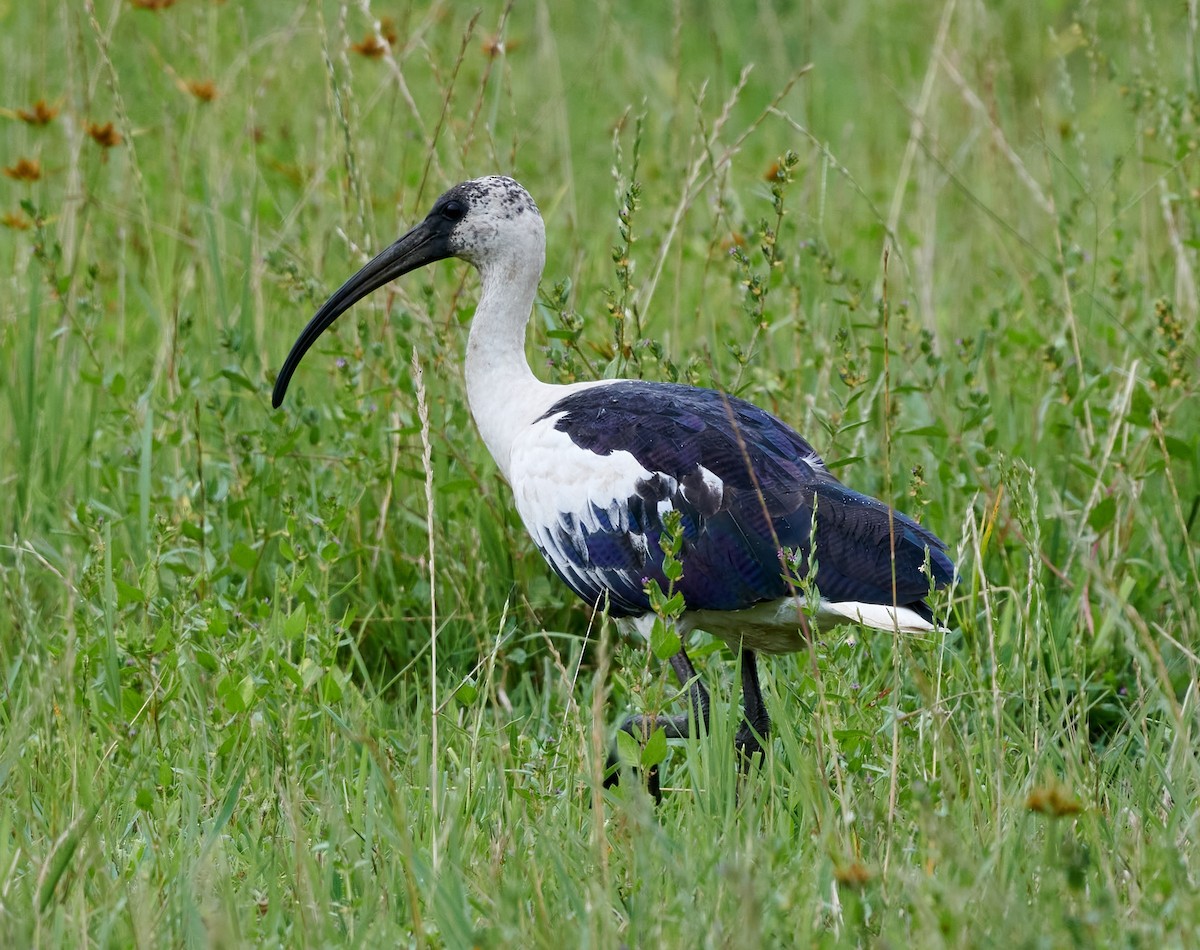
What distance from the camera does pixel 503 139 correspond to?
757cm

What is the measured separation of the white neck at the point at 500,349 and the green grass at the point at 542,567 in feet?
0.29

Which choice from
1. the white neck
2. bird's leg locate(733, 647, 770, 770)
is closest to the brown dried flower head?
the white neck

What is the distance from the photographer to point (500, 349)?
14.0 ft

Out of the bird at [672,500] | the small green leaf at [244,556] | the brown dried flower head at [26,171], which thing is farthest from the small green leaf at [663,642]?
the brown dried flower head at [26,171]

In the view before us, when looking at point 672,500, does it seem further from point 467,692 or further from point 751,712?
point 467,692

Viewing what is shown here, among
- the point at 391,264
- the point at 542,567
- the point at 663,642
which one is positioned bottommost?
the point at 542,567

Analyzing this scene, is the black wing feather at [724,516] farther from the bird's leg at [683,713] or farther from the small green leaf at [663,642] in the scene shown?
the small green leaf at [663,642]

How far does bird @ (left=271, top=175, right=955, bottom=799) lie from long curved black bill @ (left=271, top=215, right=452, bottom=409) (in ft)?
0.03

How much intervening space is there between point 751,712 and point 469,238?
1482 millimetres

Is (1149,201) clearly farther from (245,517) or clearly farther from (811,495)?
(245,517)

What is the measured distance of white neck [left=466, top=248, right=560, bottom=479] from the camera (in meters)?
4.23

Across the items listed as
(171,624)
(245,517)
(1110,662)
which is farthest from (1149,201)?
(171,624)

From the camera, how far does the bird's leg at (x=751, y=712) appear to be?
3785 mm

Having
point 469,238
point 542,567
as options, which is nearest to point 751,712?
point 542,567
